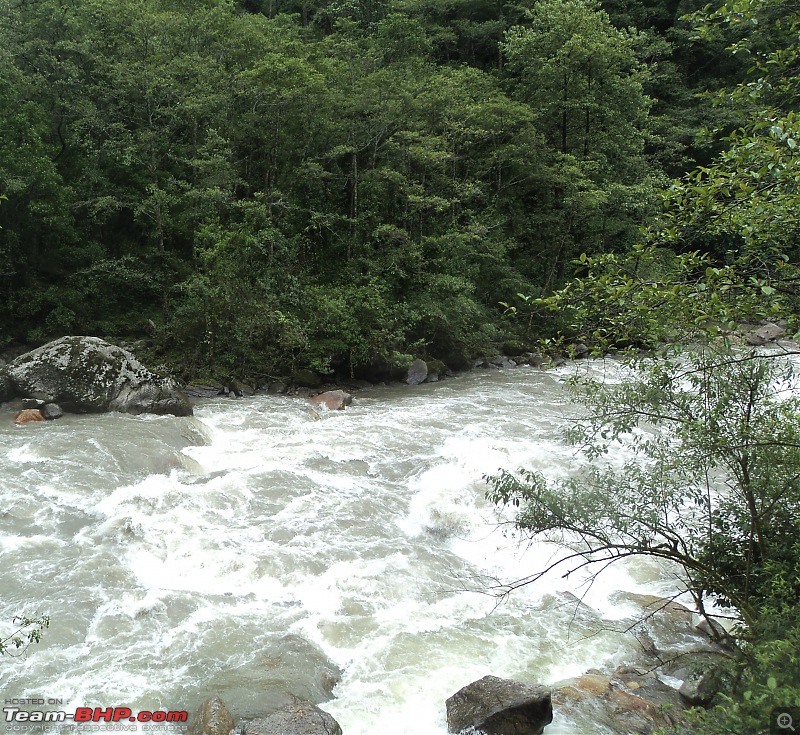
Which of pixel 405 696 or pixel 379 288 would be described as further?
pixel 379 288

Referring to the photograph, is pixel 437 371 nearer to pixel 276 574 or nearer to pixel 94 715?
pixel 276 574

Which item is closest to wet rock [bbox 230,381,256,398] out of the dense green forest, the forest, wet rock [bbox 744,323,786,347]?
the forest

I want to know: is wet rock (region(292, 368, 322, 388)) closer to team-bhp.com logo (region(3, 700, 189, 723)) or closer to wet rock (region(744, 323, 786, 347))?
wet rock (region(744, 323, 786, 347))

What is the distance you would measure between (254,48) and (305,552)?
17.6m

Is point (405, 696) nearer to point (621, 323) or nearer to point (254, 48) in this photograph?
point (621, 323)

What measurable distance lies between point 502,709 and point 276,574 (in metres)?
3.36

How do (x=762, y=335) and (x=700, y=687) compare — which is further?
(x=762, y=335)

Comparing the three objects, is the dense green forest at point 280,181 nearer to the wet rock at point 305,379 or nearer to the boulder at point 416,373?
the wet rock at point 305,379

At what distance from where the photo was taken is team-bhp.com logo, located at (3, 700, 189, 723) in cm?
525

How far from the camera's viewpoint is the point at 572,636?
6.82 m

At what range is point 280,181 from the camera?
1970 cm

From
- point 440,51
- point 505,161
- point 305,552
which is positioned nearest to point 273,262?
point 505,161

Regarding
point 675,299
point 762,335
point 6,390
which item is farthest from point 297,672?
point 6,390

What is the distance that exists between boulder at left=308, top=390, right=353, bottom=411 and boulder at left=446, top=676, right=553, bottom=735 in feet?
31.9
